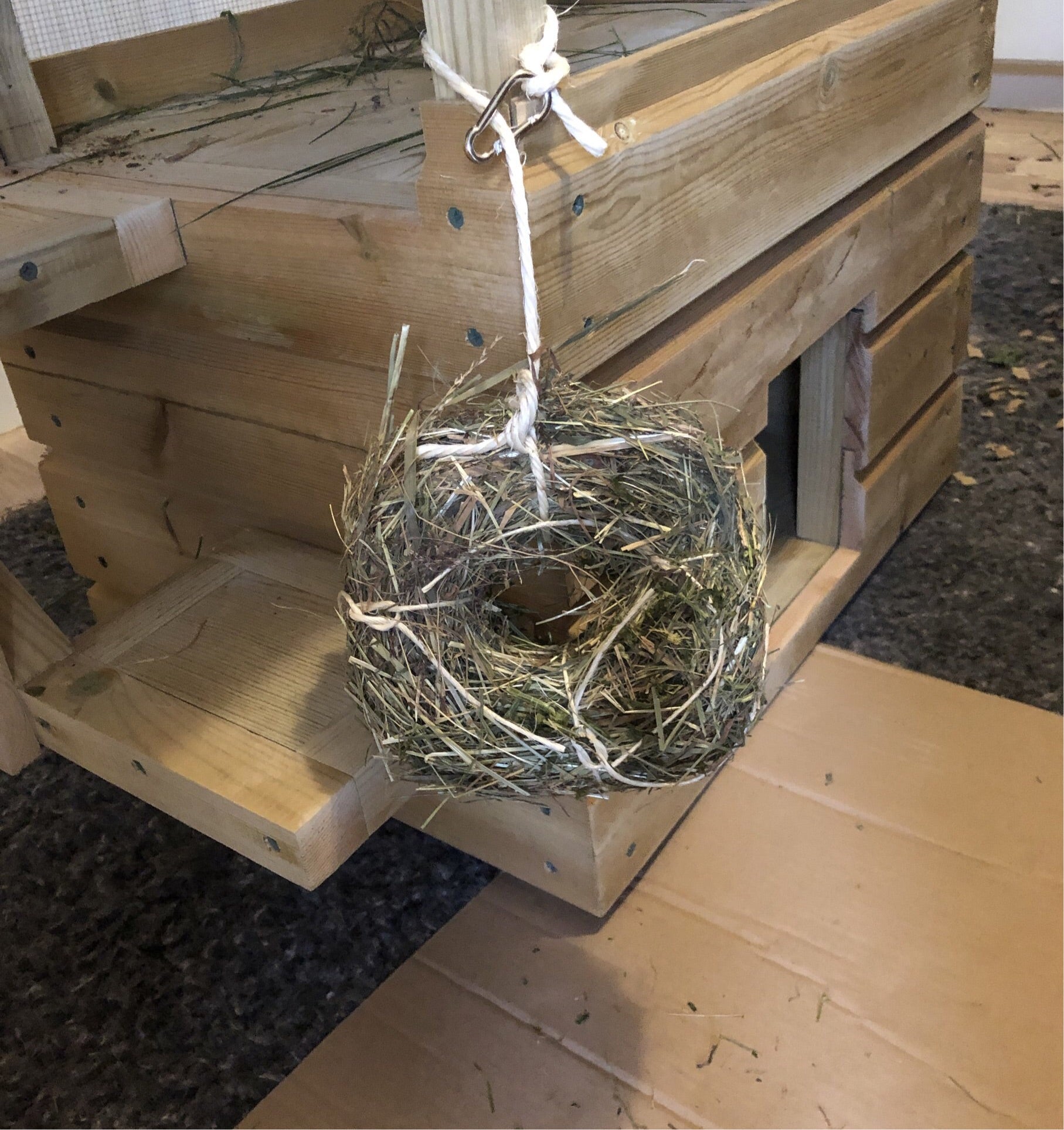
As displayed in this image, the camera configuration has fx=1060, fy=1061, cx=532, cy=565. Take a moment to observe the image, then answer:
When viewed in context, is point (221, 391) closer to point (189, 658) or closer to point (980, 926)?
point (189, 658)

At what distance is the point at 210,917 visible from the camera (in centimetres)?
121

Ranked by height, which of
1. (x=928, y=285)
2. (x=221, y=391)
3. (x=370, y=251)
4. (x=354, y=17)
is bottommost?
(x=928, y=285)

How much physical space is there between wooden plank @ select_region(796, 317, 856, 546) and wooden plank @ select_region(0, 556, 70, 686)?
40.1 inches

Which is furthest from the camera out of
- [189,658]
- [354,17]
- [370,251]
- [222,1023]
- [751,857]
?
[354,17]

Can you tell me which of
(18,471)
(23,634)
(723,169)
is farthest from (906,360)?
(18,471)

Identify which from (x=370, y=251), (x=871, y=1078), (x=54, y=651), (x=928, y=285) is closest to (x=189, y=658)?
(x=54, y=651)

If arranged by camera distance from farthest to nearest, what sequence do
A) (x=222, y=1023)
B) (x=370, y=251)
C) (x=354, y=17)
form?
(x=354, y=17)
(x=222, y=1023)
(x=370, y=251)

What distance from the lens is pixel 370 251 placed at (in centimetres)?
81

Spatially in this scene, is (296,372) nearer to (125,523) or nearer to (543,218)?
(543,218)

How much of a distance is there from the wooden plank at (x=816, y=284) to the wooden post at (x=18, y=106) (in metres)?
0.66

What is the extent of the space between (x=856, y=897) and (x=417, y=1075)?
51 cm

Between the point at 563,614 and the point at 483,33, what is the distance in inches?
14.6

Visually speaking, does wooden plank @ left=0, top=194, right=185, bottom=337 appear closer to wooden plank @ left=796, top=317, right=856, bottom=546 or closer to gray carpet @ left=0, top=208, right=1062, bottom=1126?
gray carpet @ left=0, top=208, right=1062, bottom=1126

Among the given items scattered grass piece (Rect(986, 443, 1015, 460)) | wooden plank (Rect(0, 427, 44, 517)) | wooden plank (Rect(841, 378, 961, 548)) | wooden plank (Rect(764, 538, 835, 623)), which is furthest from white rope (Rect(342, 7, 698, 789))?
wooden plank (Rect(0, 427, 44, 517))
